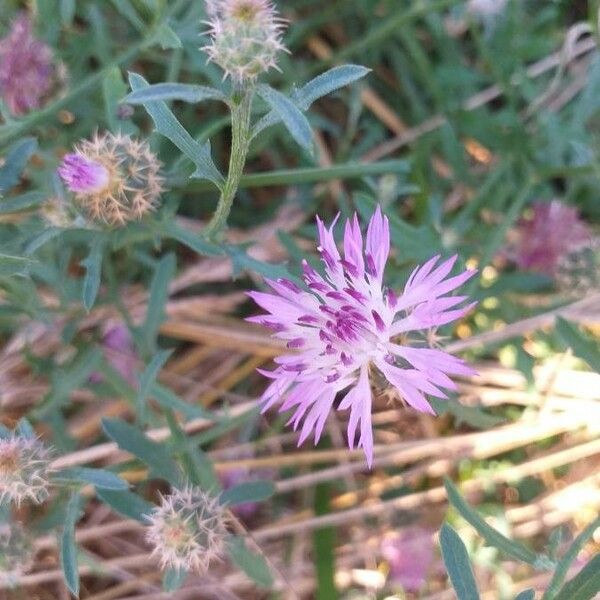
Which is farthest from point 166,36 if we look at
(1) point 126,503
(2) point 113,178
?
(1) point 126,503

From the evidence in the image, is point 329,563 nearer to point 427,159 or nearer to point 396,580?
point 396,580

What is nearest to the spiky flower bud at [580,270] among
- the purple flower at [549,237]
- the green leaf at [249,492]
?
the purple flower at [549,237]

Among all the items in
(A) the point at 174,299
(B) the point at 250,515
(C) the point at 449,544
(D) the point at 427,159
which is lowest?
(C) the point at 449,544

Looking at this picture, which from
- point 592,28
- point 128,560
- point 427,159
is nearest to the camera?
point 592,28

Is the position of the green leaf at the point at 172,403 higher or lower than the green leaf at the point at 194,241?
lower

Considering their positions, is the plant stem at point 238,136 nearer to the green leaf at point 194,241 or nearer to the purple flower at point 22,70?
the green leaf at point 194,241

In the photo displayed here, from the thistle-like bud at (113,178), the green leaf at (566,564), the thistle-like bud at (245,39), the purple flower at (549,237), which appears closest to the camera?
the thistle-like bud at (245,39)

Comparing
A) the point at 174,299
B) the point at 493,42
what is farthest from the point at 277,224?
the point at 493,42

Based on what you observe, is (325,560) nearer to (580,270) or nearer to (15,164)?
(580,270)
